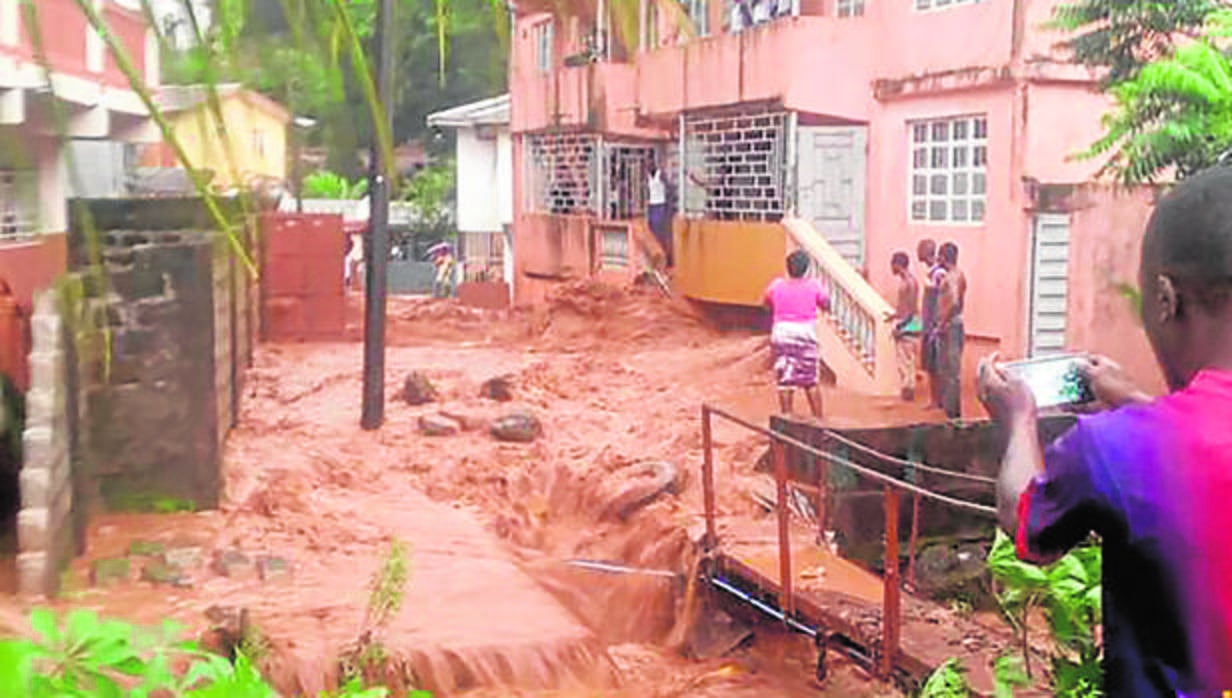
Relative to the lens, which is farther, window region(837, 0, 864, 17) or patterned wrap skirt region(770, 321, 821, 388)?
window region(837, 0, 864, 17)

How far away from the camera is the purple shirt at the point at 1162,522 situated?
56.2 inches

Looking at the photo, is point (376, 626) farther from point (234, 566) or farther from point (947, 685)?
point (947, 685)

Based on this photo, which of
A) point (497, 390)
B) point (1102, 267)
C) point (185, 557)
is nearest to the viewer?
point (185, 557)

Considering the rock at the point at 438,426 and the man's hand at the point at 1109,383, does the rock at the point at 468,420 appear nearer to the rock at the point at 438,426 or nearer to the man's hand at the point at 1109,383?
the rock at the point at 438,426

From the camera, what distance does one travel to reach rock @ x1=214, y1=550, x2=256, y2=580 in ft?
23.1

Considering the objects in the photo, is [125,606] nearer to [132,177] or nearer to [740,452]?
[740,452]

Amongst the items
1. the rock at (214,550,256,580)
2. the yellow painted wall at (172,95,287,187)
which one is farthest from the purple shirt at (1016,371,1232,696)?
the rock at (214,550,256,580)

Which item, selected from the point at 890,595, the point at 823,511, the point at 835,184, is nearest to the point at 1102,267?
the point at 835,184

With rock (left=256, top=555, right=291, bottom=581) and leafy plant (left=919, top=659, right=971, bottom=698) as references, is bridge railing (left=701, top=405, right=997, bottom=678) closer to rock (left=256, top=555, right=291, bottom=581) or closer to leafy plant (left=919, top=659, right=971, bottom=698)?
leafy plant (left=919, top=659, right=971, bottom=698)

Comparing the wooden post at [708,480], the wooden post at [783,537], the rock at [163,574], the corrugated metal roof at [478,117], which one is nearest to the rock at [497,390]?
the wooden post at [708,480]

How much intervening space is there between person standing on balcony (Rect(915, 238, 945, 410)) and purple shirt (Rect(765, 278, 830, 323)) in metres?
0.98

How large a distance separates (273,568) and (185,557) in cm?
41

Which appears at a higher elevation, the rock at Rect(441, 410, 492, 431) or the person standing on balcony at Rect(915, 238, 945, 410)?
the person standing on balcony at Rect(915, 238, 945, 410)

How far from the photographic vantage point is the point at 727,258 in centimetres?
1458
